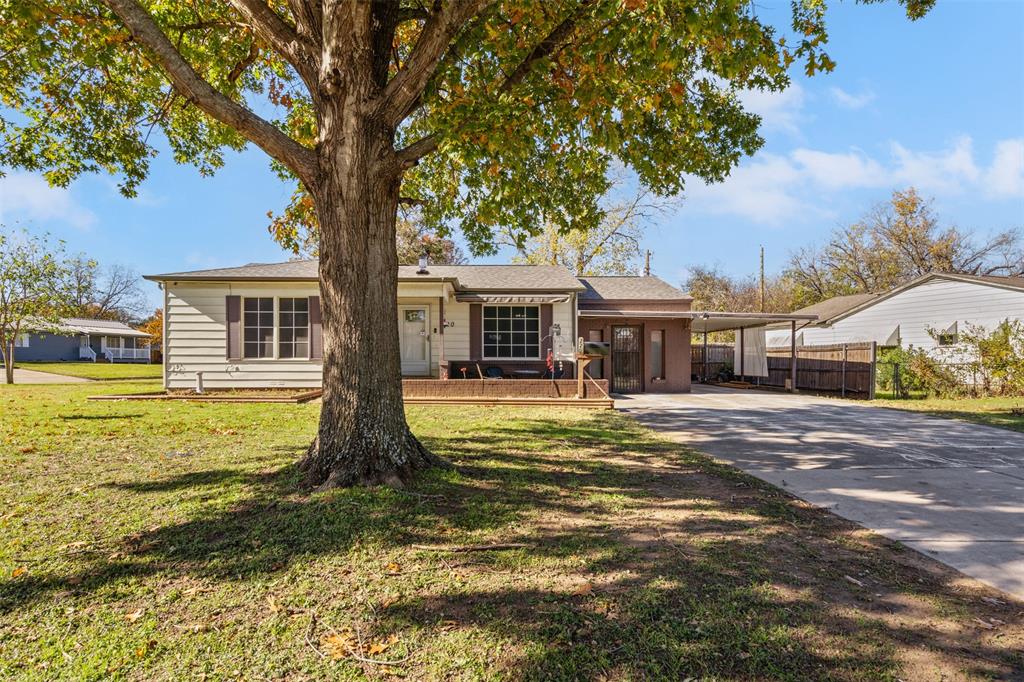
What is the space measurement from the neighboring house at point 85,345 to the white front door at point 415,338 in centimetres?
3229

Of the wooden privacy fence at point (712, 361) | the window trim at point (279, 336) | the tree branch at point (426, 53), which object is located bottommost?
the wooden privacy fence at point (712, 361)

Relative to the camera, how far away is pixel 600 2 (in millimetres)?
4344

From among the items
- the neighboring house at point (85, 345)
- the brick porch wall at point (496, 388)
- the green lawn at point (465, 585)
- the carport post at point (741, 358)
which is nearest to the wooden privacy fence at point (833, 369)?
the carport post at point (741, 358)

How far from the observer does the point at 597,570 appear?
2.90 m

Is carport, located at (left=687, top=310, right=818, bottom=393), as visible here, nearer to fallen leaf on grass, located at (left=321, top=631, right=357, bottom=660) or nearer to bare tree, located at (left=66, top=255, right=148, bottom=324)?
fallen leaf on grass, located at (left=321, top=631, right=357, bottom=660)

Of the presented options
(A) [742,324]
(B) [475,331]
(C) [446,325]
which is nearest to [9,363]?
(C) [446,325]

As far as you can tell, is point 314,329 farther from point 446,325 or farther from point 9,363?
point 9,363

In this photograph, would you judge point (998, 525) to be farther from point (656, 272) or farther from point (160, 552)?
point (656, 272)

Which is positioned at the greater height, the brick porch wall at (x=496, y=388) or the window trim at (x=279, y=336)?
the window trim at (x=279, y=336)

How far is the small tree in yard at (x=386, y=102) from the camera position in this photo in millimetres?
4234

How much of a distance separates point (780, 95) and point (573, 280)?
897cm

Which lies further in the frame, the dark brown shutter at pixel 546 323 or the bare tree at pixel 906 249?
the bare tree at pixel 906 249

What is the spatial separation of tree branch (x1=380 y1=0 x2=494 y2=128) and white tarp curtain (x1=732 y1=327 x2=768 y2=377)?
17.2 meters

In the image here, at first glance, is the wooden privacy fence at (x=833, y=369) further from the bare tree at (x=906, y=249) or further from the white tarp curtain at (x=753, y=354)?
the bare tree at (x=906, y=249)
